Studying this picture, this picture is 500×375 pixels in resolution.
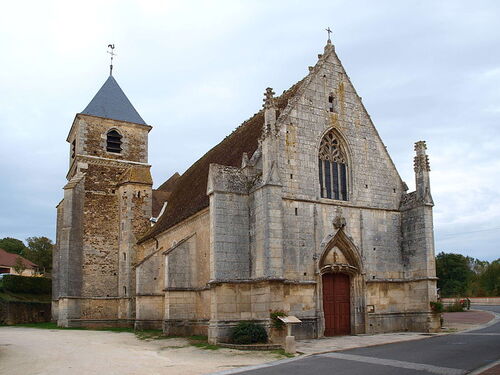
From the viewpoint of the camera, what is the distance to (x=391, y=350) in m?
13.9

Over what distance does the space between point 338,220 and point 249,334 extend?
557cm

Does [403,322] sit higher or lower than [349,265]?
lower

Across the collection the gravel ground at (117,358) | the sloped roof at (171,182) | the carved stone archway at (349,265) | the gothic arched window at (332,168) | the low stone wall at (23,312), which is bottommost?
the low stone wall at (23,312)

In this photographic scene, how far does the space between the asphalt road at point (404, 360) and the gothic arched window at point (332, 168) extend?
6438 millimetres

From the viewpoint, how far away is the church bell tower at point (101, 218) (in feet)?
92.9

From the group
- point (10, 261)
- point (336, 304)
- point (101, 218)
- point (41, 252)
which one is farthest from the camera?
point (41, 252)

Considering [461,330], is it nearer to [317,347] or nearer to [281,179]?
[317,347]

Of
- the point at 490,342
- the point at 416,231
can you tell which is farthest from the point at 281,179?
the point at 490,342

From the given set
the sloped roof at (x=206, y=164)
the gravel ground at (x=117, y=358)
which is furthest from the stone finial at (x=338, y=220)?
the gravel ground at (x=117, y=358)

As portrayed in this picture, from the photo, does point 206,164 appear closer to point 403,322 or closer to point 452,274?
point 403,322

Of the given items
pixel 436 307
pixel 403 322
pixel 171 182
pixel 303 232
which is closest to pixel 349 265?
pixel 303 232

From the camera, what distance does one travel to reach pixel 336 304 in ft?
62.2

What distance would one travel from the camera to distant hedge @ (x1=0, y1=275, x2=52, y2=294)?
114 ft

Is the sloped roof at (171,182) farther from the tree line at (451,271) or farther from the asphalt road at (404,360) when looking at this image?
the tree line at (451,271)
